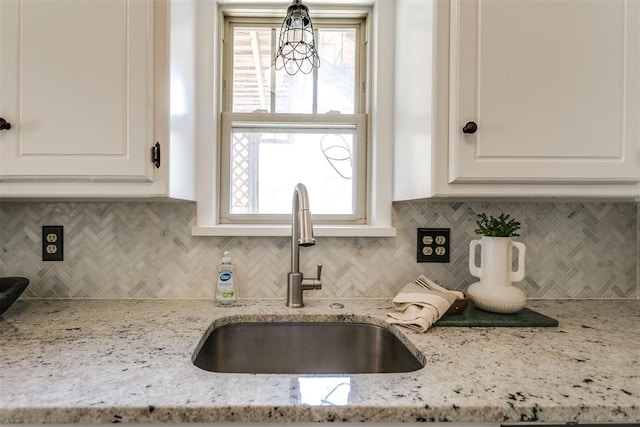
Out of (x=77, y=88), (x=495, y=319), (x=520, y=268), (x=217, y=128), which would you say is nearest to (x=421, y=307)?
(x=495, y=319)

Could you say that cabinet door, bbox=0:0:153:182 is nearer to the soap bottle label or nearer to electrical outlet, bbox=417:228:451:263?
the soap bottle label

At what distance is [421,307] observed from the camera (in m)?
1.01

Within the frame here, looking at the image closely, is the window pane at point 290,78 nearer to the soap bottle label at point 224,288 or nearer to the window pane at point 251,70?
the window pane at point 251,70

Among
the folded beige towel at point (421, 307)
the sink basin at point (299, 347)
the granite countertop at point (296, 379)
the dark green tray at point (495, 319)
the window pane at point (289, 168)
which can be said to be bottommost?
the sink basin at point (299, 347)

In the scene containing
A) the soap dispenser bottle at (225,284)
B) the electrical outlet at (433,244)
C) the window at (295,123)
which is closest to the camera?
the soap dispenser bottle at (225,284)

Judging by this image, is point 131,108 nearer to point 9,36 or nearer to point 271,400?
point 9,36

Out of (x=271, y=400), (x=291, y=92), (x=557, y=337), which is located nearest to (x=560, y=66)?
(x=557, y=337)

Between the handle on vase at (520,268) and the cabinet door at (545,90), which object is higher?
the cabinet door at (545,90)

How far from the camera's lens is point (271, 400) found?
602mm

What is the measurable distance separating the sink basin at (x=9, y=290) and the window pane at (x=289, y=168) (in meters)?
0.71

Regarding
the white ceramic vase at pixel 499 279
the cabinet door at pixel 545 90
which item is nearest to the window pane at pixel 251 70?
the cabinet door at pixel 545 90

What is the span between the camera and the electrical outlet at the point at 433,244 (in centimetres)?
130

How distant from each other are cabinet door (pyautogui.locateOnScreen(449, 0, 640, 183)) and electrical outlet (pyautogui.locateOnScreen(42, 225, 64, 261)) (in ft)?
4.38

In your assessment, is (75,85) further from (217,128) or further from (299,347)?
(299,347)
